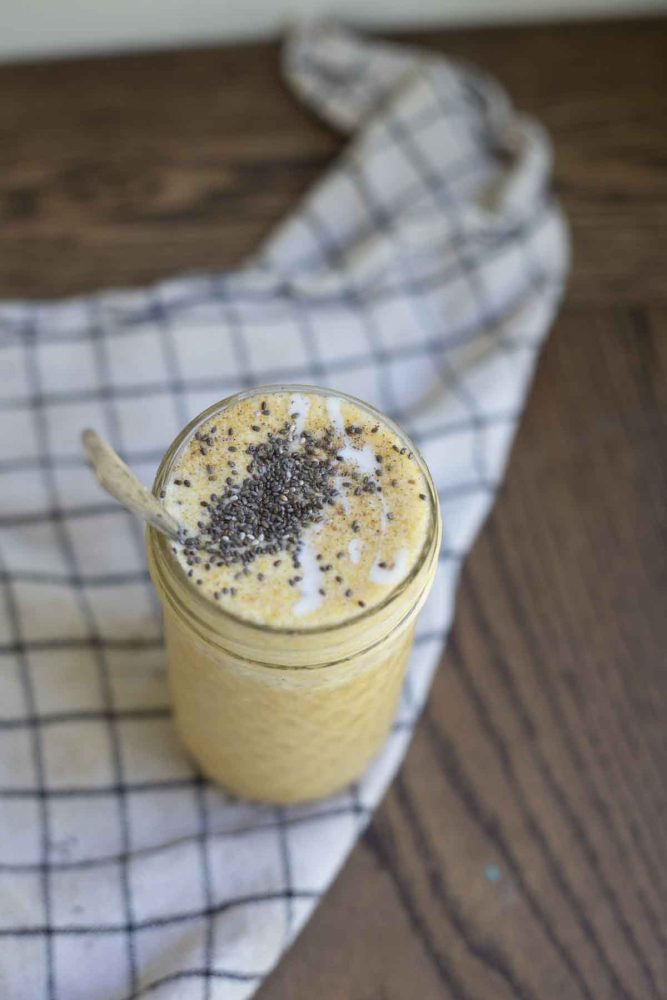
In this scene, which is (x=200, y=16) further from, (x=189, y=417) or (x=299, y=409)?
(x=299, y=409)

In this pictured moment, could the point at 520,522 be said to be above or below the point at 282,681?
below

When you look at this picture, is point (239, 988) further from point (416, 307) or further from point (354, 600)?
point (416, 307)

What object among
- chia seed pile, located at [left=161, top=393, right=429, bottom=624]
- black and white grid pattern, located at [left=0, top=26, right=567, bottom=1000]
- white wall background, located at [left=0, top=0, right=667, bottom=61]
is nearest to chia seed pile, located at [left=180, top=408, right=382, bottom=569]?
chia seed pile, located at [left=161, top=393, right=429, bottom=624]

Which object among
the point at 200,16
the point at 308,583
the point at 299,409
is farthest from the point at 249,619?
the point at 200,16

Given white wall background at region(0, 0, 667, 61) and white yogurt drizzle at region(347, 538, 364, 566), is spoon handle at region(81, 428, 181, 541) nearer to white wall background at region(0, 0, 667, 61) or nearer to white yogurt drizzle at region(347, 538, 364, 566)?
white yogurt drizzle at region(347, 538, 364, 566)

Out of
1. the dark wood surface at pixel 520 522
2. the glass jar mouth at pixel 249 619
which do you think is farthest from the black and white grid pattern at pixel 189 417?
the glass jar mouth at pixel 249 619

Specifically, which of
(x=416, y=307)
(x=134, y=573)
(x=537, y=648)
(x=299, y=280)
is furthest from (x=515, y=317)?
(x=134, y=573)
